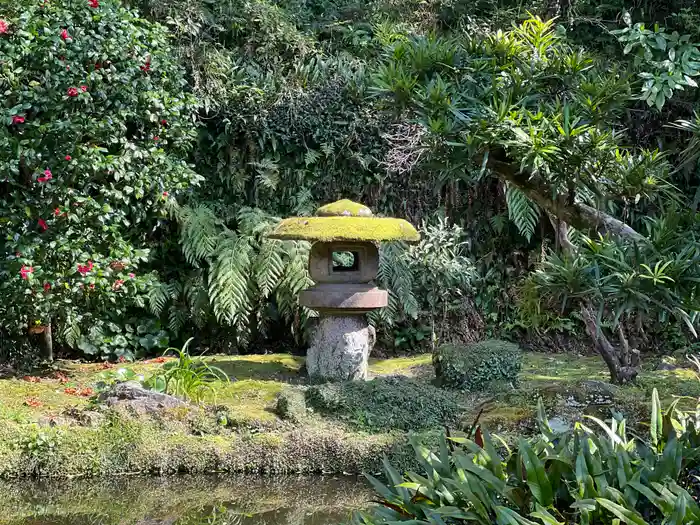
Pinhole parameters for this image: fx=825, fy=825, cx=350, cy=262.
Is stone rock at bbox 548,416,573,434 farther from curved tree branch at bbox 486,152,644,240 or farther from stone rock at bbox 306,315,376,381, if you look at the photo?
curved tree branch at bbox 486,152,644,240

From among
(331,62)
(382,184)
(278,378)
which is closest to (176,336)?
(278,378)

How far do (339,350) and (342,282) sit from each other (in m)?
0.60

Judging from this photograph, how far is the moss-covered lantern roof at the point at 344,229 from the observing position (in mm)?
6625

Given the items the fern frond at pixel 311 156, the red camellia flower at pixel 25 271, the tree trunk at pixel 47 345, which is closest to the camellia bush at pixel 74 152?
the red camellia flower at pixel 25 271

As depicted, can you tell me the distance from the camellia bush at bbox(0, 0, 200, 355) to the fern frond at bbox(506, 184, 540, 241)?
143 inches

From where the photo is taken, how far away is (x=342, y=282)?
713cm

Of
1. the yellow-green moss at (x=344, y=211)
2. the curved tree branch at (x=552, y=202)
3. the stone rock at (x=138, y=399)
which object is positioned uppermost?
the yellow-green moss at (x=344, y=211)

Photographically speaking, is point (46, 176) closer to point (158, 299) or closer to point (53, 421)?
point (53, 421)

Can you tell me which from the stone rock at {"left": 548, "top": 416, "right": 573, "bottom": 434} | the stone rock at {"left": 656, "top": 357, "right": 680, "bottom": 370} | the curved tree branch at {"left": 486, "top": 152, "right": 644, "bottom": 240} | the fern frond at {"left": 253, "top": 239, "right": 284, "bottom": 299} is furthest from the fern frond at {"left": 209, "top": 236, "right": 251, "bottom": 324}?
the curved tree branch at {"left": 486, "top": 152, "right": 644, "bottom": 240}

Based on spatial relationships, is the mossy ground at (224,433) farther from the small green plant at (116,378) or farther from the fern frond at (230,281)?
the fern frond at (230,281)

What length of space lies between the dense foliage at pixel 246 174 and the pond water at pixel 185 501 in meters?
1.64

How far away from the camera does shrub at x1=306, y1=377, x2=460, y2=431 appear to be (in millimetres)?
5570

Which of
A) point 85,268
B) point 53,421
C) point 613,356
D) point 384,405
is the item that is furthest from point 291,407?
point 613,356

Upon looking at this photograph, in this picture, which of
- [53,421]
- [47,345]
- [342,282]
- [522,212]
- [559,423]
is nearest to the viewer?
[53,421]
